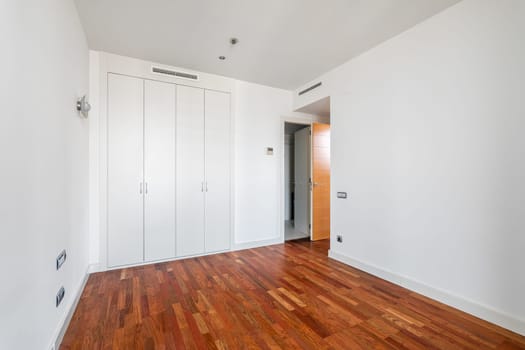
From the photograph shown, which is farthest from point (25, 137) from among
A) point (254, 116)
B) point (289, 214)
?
point (289, 214)

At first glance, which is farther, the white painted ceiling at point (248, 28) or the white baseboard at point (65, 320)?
the white painted ceiling at point (248, 28)

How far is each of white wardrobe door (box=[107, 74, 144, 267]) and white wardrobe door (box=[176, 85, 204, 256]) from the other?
20.3 inches

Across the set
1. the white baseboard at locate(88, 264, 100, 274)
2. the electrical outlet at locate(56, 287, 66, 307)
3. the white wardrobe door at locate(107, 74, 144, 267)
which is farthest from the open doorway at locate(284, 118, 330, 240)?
the electrical outlet at locate(56, 287, 66, 307)

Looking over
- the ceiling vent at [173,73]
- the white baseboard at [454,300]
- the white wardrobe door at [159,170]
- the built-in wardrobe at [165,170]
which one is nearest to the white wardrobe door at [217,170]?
the built-in wardrobe at [165,170]

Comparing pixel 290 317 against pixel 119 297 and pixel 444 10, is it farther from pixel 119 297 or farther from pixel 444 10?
pixel 444 10

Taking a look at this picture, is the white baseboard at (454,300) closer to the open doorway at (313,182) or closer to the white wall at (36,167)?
the open doorway at (313,182)

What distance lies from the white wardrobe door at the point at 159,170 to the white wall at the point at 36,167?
104 cm

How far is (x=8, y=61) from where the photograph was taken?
103 cm

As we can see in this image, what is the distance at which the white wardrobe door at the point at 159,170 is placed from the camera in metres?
3.14

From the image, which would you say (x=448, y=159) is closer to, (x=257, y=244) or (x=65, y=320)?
(x=257, y=244)

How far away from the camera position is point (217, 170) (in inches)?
143

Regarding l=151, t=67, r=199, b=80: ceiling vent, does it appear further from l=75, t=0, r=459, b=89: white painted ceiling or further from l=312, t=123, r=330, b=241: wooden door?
l=312, t=123, r=330, b=241: wooden door

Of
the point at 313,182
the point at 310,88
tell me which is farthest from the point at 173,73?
the point at 313,182

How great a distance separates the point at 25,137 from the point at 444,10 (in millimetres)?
3495
